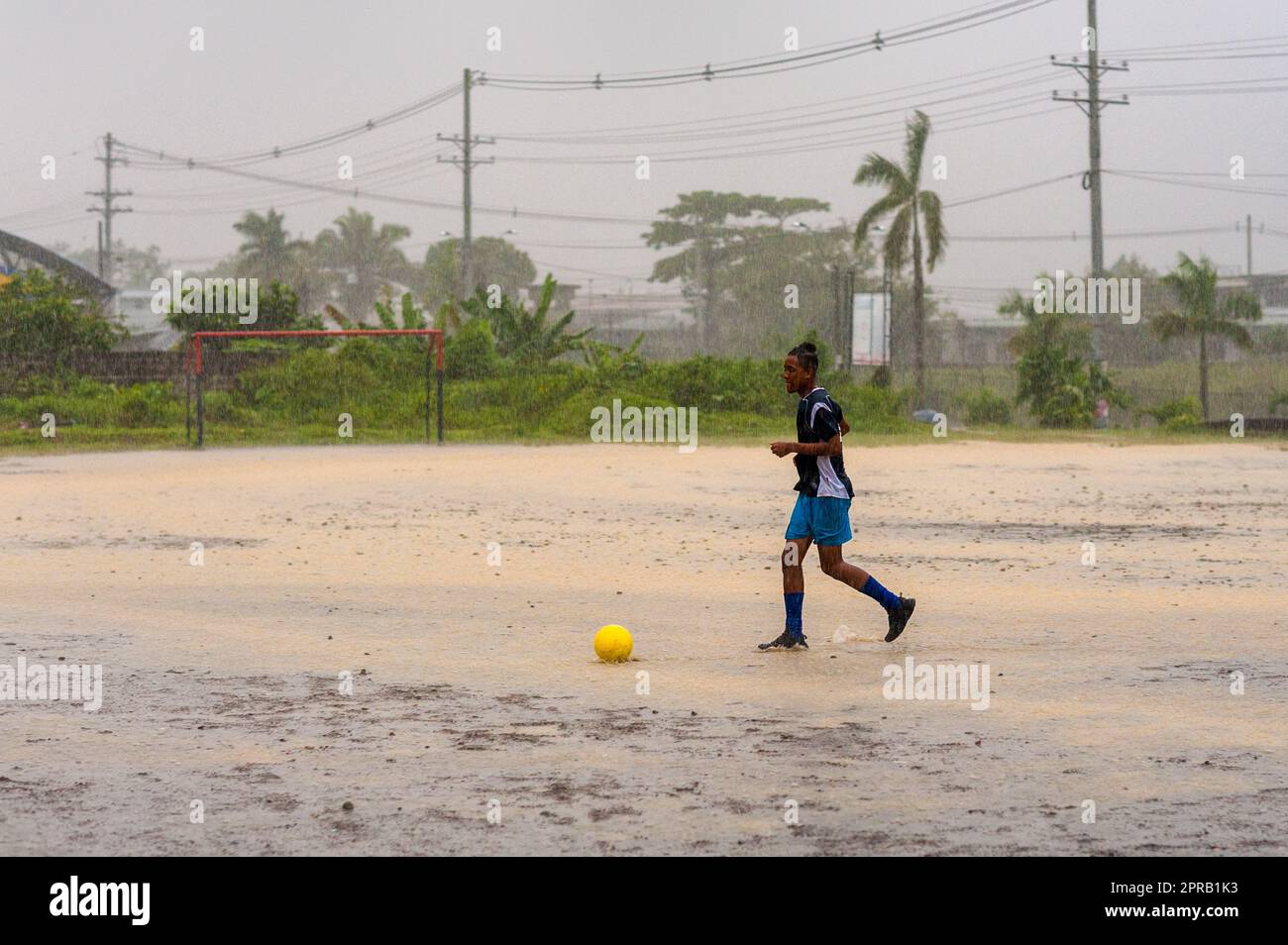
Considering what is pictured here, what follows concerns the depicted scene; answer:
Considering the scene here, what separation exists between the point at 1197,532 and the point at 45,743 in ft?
39.9

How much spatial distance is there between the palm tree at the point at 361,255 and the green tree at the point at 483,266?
2.59 meters

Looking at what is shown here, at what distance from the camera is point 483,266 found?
10712 centimetres

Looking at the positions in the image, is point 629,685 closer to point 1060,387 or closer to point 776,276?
point 1060,387

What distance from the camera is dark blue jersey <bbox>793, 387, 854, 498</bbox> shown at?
918 centimetres

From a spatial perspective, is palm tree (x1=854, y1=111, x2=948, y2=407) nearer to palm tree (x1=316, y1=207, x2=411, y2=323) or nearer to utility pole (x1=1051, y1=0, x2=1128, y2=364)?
utility pole (x1=1051, y1=0, x2=1128, y2=364)

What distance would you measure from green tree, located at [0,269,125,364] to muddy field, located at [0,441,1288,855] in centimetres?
2109

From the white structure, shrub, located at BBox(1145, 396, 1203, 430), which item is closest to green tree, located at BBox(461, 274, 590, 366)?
shrub, located at BBox(1145, 396, 1203, 430)

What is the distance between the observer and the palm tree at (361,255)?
102m

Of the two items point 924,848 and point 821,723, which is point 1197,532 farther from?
point 924,848

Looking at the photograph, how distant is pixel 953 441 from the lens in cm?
3484

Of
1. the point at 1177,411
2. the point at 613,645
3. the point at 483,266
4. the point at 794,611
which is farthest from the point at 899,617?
the point at 483,266

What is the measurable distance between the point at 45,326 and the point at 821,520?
109 feet
